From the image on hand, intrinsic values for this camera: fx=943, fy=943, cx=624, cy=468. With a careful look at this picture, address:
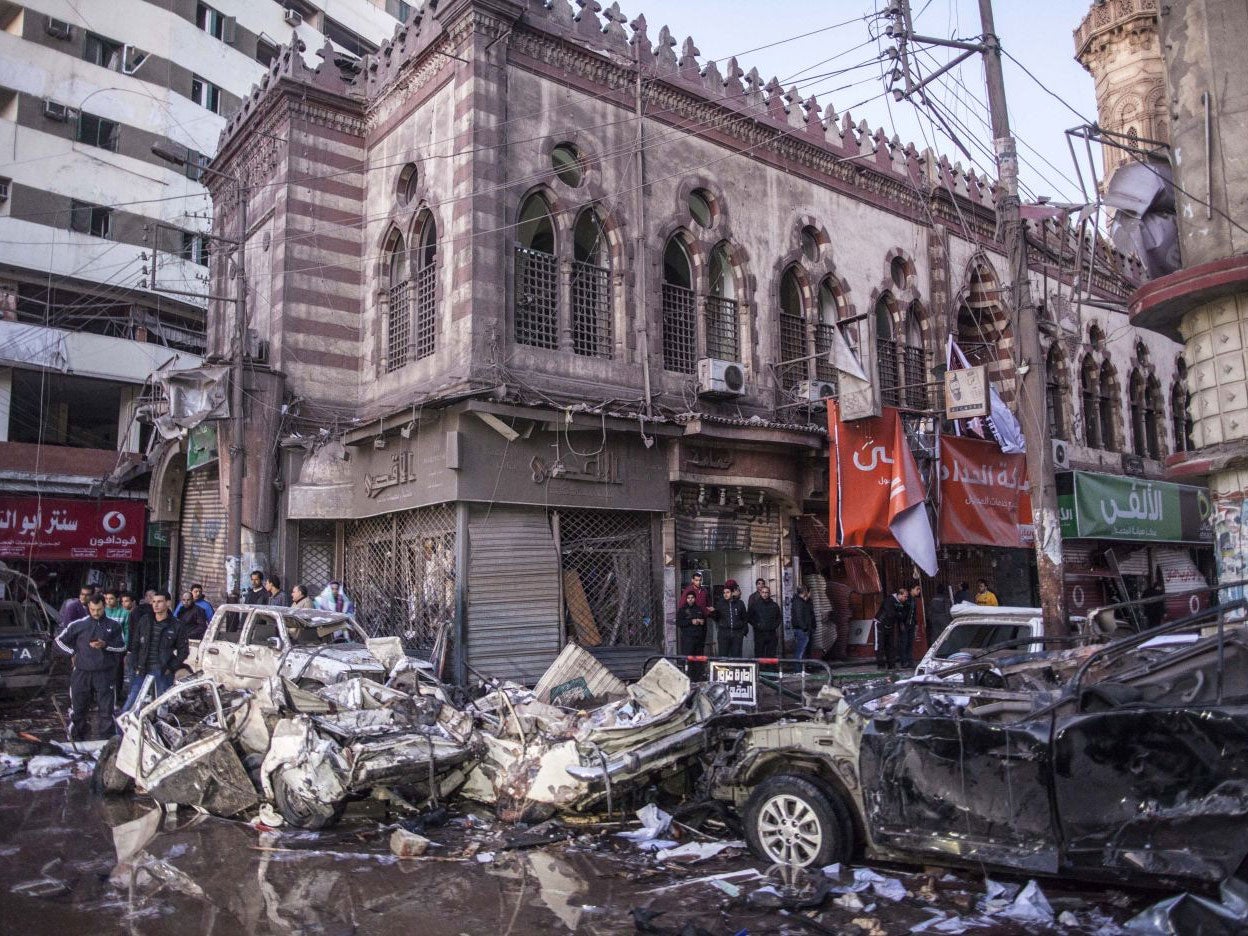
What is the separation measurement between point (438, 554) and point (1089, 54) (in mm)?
38568

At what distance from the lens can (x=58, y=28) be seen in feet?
96.7

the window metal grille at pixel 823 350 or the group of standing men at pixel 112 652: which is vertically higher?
the window metal grille at pixel 823 350

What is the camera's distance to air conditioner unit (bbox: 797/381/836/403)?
16.2 metres

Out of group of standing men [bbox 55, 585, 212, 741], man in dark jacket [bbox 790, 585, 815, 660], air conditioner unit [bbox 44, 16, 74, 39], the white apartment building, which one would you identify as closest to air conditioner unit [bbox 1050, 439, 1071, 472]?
man in dark jacket [bbox 790, 585, 815, 660]

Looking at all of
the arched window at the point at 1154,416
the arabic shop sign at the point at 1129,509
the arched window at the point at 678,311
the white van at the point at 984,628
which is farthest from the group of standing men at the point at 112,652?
the arched window at the point at 1154,416

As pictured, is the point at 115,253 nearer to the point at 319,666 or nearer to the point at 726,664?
the point at 319,666

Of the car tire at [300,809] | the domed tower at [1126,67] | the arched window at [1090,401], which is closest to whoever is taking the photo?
the car tire at [300,809]

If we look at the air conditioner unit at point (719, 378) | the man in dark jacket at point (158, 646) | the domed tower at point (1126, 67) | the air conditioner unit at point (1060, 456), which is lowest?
the man in dark jacket at point (158, 646)

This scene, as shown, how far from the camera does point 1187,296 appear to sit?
→ 32.5 feet

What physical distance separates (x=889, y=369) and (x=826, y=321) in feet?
5.90

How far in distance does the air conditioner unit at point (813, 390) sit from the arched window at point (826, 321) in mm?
832

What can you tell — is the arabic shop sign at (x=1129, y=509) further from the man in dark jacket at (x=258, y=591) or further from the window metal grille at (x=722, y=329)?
the man in dark jacket at (x=258, y=591)

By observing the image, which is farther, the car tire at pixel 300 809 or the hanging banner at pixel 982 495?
the hanging banner at pixel 982 495

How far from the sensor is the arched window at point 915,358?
62.6 ft
